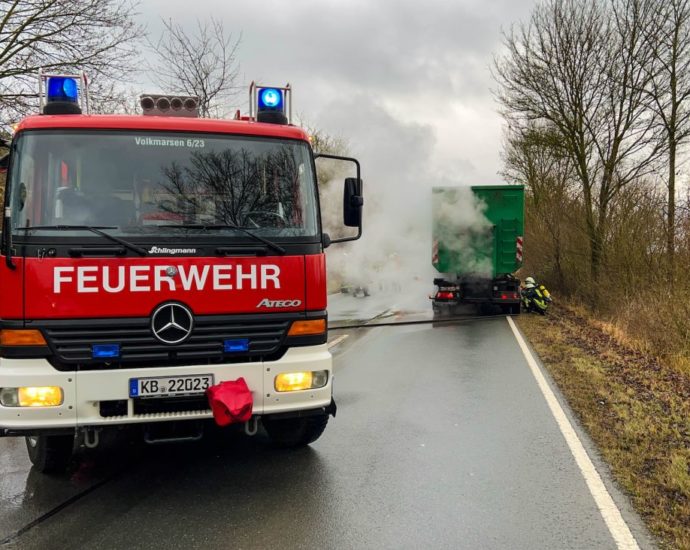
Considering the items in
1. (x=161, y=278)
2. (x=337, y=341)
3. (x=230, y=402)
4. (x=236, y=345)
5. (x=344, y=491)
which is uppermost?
(x=161, y=278)

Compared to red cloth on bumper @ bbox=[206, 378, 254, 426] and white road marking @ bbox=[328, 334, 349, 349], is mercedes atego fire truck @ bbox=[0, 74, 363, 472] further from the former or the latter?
white road marking @ bbox=[328, 334, 349, 349]

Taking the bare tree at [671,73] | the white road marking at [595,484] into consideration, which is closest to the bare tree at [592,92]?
the bare tree at [671,73]

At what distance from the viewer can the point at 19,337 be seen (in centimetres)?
360

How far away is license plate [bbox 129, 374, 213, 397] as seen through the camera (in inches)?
147

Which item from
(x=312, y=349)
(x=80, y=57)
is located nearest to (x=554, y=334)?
(x=312, y=349)

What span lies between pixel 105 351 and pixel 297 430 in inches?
71.8

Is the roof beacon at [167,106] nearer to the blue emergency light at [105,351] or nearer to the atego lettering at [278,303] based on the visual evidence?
the atego lettering at [278,303]

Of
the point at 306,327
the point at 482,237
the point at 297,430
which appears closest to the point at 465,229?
the point at 482,237

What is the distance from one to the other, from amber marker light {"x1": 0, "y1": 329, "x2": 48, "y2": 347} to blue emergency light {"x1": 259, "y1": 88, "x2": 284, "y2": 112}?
2.31 m

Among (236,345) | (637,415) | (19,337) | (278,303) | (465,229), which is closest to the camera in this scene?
(19,337)

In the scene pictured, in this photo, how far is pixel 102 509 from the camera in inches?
148

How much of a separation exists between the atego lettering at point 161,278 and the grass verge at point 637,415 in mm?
2857

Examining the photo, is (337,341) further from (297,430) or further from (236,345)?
(236,345)

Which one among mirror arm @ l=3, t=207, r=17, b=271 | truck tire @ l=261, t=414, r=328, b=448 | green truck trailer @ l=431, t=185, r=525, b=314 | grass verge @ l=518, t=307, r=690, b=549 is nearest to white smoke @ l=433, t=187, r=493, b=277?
green truck trailer @ l=431, t=185, r=525, b=314
